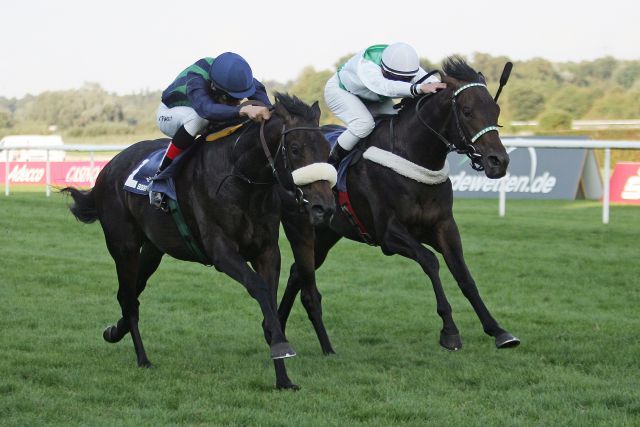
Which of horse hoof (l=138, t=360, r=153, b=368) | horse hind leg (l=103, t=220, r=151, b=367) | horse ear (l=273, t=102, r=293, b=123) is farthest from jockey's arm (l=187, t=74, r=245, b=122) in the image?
horse hoof (l=138, t=360, r=153, b=368)

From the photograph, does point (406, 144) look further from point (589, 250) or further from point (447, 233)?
point (589, 250)

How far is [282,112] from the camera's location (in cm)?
469

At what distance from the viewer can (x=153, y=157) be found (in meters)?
5.76

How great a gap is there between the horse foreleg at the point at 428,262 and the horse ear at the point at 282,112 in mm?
1299

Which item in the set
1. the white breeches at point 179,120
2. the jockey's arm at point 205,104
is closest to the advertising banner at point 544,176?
the white breeches at point 179,120

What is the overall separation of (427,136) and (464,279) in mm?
894

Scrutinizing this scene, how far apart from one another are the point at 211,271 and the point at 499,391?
5.69 m

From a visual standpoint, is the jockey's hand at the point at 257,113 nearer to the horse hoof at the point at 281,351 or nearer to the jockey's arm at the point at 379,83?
the horse hoof at the point at 281,351

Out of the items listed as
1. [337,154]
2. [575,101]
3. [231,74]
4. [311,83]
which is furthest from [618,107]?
[231,74]

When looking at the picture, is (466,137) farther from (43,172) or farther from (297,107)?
(43,172)

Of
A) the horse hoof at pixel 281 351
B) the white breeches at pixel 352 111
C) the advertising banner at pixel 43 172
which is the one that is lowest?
the advertising banner at pixel 43 172

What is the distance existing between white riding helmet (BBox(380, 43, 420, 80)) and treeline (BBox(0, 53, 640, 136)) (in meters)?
33.8

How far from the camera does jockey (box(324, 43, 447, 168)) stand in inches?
239

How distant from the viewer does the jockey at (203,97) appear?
5.03 metres
